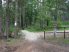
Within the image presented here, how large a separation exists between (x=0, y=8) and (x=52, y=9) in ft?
59.8

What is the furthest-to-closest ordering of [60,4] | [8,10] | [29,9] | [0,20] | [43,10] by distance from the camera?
[29,9] < [60,4] < [43,10] < [0,20] < [8,10]

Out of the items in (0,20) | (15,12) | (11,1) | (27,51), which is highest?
(11,1)

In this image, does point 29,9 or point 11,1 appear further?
point 29,9

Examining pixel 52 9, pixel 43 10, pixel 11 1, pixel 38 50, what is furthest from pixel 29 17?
pixel 38 50

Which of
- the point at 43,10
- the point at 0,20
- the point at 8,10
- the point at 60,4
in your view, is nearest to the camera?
the point at 8,10

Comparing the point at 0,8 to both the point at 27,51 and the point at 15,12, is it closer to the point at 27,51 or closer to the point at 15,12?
the point at 15,12

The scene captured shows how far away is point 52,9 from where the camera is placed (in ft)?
90.1

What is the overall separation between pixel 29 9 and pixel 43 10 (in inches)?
678

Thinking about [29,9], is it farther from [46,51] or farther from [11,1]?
[46,51]

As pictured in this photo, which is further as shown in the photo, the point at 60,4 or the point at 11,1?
the point at 60,4

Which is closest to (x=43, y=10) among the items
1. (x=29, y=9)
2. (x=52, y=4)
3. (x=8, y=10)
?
(x=52, y=4)

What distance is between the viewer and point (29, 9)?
39562 mm

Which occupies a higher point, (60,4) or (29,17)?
(60,4)

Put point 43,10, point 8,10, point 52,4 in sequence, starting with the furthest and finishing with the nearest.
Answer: point 52,4
point 43,10
point 8,10
